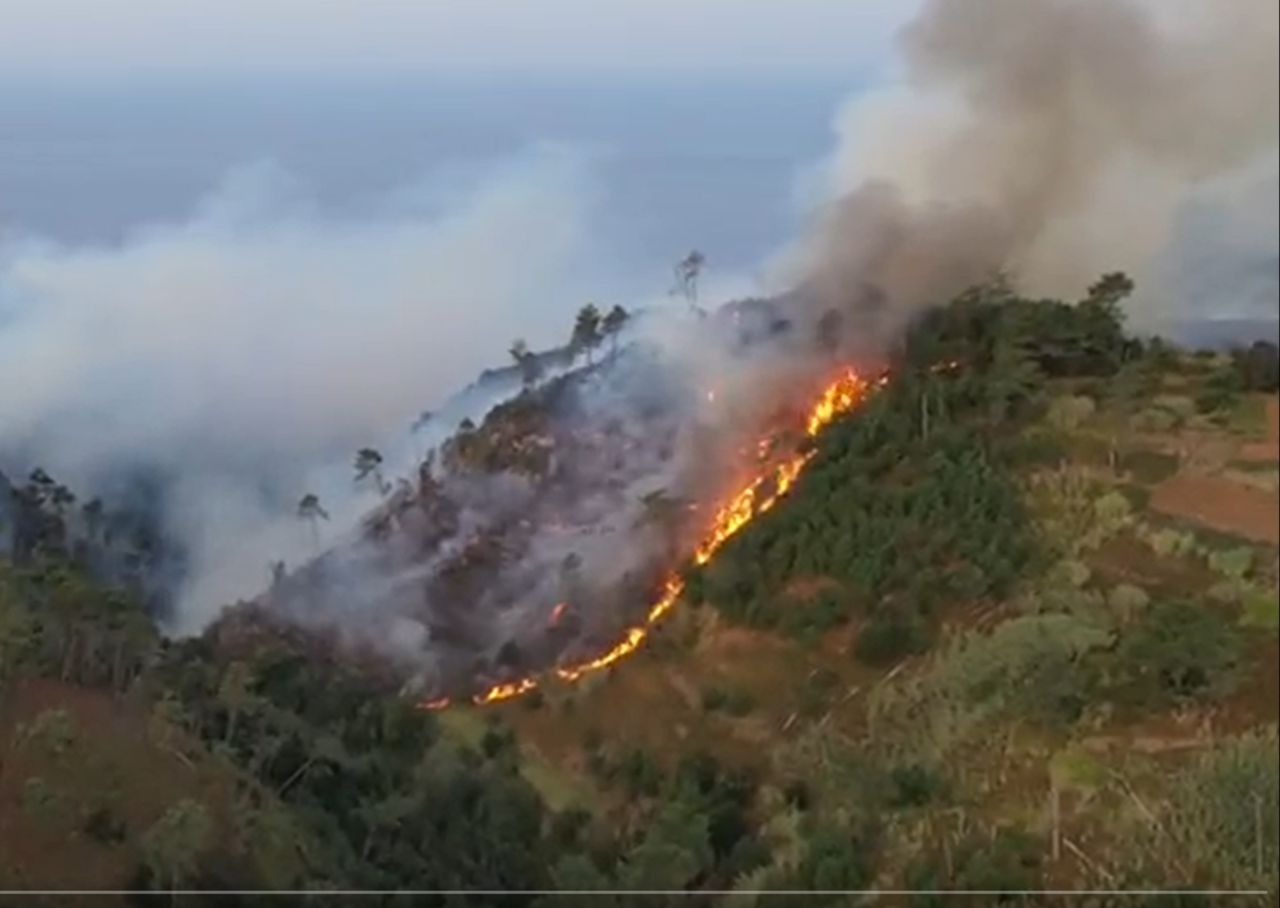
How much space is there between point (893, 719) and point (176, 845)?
5.46ft

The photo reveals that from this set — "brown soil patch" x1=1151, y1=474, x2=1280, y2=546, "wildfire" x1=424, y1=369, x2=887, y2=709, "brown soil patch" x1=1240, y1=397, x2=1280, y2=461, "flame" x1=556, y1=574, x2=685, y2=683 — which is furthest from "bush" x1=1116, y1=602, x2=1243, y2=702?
"flame" x1=556, y1=574, x2=685, y2=683

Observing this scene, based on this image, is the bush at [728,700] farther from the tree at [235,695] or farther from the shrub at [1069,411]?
the tree at [235,695]

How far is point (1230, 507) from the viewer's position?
4.01 m

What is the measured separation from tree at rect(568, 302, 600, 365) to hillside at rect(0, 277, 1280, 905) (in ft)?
8.28

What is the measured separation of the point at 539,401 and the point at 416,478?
22.2 inches

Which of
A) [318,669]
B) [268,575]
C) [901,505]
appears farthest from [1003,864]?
[268,575]

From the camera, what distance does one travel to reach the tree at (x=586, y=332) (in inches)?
292

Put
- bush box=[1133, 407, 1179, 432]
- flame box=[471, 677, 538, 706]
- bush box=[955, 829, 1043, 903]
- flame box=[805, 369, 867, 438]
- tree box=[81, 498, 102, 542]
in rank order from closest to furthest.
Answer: bush box=[955, 829, 1043, 903] → bush box=[1133, 407, 1179, 432] → flame box=[471, 677, 538, 706] → flame box=[805, 369, 867, 438] → tree box=[81, 498, 102, 542]

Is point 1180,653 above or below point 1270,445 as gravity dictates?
below

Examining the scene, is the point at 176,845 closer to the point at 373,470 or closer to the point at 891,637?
the point at 891,637

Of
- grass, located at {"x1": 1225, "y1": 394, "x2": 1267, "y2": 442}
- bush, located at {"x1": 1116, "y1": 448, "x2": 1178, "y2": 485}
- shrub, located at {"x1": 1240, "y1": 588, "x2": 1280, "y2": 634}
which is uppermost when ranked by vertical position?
grass, located at {"x1": 1225, "y1": 394, "x2": 1267, "y2": 442}

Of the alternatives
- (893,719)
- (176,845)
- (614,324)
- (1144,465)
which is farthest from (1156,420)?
(614,324)

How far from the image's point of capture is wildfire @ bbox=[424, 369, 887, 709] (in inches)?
194

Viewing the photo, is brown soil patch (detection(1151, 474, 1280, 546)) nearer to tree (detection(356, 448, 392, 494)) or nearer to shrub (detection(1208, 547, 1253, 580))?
shrub (detection(1208, 547, 1253, 580))
